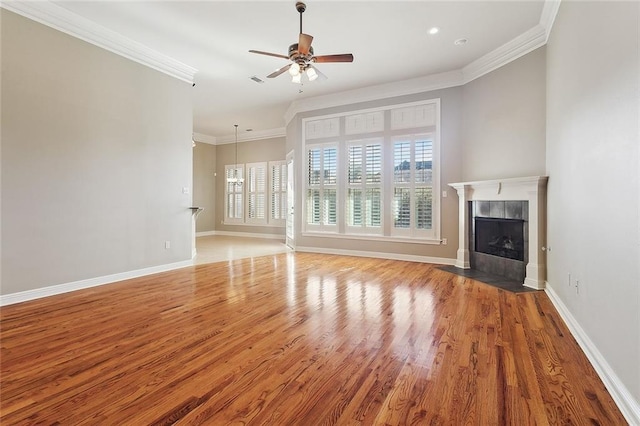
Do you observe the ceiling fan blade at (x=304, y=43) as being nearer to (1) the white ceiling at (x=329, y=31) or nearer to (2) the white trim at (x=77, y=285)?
(1) the white ceiling at (x=329, y=31)

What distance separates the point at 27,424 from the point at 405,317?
265 cm

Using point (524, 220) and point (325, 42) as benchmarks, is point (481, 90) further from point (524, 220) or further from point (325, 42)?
point (325, 42)

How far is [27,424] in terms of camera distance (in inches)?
56.4

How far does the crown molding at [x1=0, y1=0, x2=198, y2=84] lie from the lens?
3371 millimetres

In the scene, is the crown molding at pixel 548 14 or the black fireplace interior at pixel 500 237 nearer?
the crown molding at pixel 548 14

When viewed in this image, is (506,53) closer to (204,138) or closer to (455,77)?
(455,77)

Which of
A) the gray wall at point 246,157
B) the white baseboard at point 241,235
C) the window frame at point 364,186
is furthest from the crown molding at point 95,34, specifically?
the white baseboard at point 241,235

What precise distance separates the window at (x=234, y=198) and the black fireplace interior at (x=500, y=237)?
763 centimetres

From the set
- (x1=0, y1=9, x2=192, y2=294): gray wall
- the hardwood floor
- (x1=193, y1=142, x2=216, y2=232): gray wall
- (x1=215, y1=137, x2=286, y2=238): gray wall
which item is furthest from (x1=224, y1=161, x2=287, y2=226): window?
the hardwood floor

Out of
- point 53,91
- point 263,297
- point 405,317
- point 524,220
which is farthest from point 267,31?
point 524,220

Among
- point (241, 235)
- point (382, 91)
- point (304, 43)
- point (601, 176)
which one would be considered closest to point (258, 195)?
point (241, 235)

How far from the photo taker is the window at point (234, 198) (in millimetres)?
10375

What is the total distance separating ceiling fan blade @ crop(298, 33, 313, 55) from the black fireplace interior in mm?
3676

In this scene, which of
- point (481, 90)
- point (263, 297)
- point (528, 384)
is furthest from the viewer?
point (481, 90)
